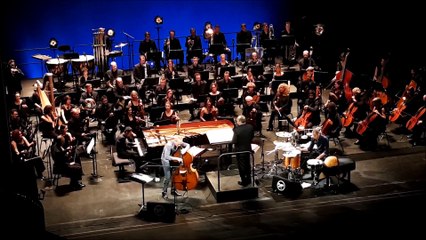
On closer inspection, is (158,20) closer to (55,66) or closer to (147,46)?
(147,46)

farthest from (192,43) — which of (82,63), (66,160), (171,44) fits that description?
(66,160)

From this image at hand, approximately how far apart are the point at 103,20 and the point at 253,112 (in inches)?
320

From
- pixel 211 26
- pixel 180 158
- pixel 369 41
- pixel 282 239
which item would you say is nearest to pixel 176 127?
pixel 180 158

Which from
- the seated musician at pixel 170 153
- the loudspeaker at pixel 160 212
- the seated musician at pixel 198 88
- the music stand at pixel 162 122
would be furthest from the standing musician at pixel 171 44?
the loudspeaker at pixel 160 212

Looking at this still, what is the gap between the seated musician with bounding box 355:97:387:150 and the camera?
49.4ft

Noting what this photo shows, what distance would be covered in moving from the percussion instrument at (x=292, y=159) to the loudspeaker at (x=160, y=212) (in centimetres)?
262

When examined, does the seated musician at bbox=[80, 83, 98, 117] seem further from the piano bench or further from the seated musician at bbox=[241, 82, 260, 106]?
the seated musician at bbox=[241, 82, 260, 106]

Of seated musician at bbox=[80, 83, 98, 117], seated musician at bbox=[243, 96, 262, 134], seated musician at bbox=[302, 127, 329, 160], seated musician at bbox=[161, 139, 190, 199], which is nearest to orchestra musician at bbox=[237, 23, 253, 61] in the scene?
seated musician at bbox=[243, 96, 262, 134]

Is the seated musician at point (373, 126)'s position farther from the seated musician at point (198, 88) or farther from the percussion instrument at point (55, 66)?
the percussion instrument at point (55, 66)

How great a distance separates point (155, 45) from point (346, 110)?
7.03m

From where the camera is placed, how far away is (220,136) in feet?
45.8

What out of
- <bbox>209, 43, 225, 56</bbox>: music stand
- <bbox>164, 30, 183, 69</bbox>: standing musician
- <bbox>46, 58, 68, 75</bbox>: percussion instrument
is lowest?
<bbox>46, 58, 68, 75</bbox>: percussion instrument

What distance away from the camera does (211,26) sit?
2152 cm

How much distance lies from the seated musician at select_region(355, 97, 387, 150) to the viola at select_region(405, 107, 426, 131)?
765 millimetres
